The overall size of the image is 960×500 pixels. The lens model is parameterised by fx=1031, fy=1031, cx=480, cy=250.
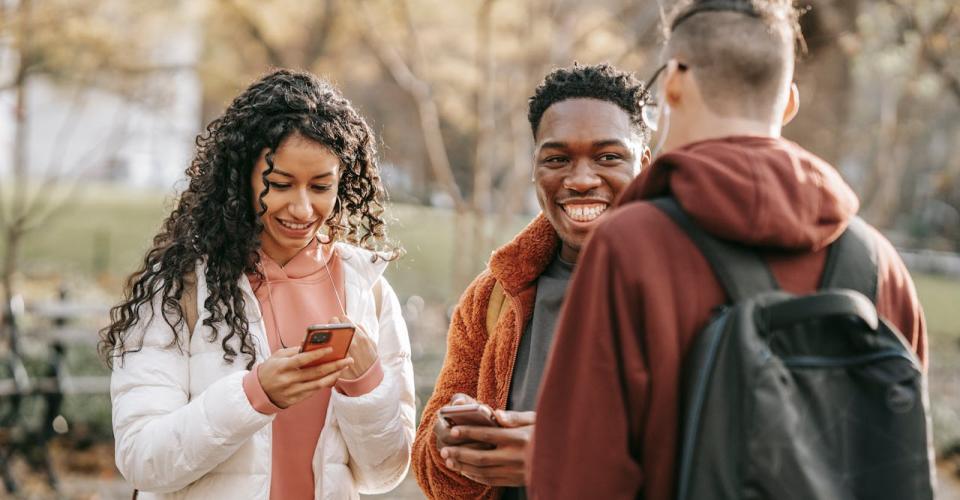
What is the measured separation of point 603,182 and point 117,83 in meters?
9.26

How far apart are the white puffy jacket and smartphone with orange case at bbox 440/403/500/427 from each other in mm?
364

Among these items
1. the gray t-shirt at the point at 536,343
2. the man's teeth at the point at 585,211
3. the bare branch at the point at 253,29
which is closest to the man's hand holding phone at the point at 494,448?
the gray t-shirt at the point at 536,343

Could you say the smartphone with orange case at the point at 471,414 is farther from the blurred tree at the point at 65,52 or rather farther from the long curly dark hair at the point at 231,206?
the blurred tree at the point at 65,52

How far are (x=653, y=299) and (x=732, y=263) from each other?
0.15 meters

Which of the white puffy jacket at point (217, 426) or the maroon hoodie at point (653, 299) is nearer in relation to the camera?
the maroon hoodie at point (653, 299)

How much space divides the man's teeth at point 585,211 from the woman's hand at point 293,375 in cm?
69

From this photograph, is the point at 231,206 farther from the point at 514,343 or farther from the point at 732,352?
the point at 732,352

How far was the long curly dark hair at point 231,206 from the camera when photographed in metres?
2.66

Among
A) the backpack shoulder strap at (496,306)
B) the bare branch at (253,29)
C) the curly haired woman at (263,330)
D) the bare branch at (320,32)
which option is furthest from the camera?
the bare branch at (320,32)

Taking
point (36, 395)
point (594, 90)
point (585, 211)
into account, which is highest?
point (594, 90)

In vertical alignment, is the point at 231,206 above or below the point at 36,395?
above

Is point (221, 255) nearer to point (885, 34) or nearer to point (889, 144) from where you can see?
point (885, 34)

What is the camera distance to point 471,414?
2.33 m

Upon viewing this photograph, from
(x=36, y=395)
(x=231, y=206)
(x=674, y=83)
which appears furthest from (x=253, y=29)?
(x=674, y=83)
